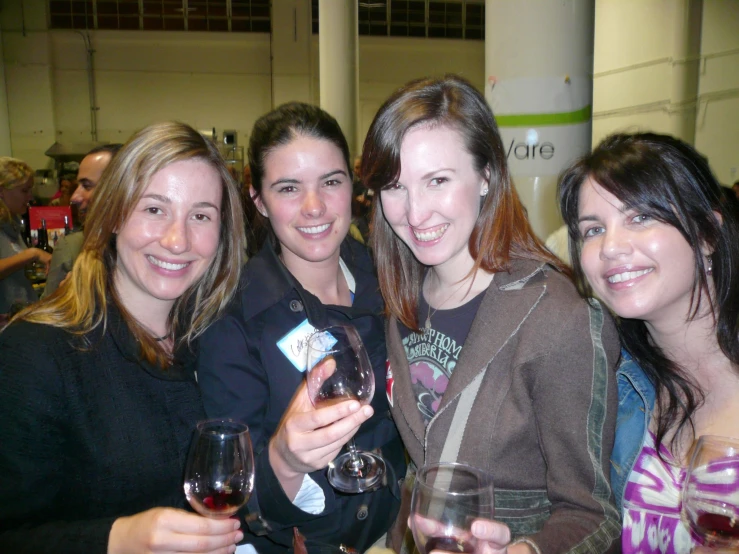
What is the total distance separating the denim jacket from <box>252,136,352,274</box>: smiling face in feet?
3.50

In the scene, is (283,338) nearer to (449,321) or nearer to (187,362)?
(187,362)

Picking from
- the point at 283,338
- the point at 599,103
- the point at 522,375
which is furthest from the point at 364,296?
the point at 599,103

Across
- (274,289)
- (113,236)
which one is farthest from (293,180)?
(113,236)

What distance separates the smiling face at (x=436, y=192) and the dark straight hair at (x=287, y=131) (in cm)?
42

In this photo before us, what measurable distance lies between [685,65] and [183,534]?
11.6 meters

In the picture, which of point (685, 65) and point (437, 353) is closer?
point (437, 353)

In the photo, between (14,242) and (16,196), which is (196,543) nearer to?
(14,242)

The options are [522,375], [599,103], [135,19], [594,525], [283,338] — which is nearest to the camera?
[594,525]

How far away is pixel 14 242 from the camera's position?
459cm

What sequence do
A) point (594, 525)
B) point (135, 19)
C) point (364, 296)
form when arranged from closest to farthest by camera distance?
point (594, 525)
point (364, 296)
point (135, 19)

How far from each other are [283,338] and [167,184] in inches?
24.0

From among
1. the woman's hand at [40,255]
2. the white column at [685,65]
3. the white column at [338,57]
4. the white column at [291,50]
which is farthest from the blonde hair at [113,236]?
the white column at [291,50]

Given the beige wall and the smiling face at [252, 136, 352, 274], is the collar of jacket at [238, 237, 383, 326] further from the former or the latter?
the beige wall

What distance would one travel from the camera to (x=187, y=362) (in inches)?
70.4
